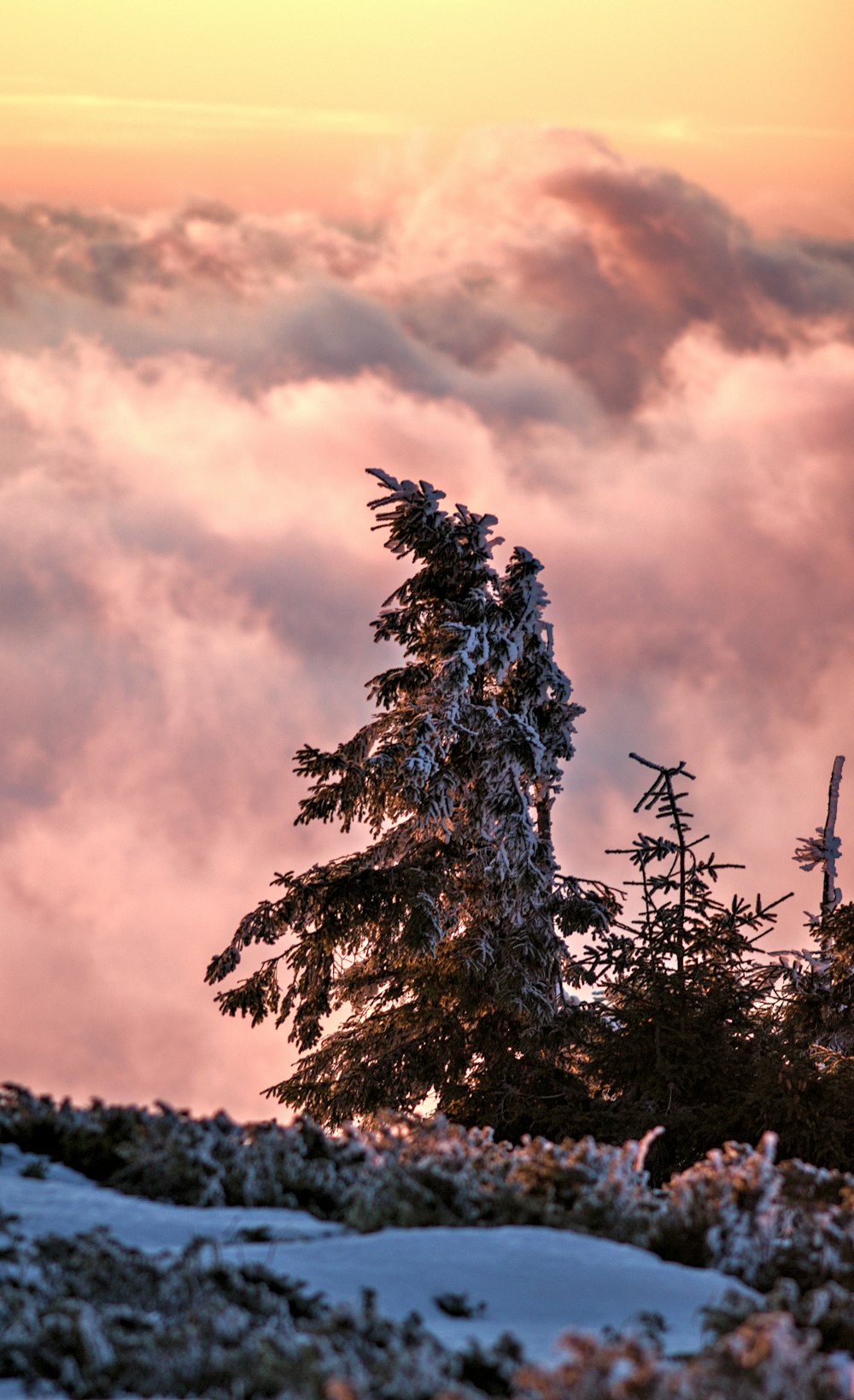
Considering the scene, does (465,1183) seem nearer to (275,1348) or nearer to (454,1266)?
(454,1266)

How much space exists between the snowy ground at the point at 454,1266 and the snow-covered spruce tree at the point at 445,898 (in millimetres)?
10343

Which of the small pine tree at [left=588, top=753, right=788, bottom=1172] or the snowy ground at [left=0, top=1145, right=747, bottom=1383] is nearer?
the snowy ground at [left=0, top=1145, right=747, bottom=1383]

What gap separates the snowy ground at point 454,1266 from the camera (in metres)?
6.04

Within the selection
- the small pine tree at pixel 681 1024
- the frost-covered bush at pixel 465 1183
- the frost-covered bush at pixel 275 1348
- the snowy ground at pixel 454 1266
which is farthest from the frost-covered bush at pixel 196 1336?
the small pine tree at pixel 681 1024

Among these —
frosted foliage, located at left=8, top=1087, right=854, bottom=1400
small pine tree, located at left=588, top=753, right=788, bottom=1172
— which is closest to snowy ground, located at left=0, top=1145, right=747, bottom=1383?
frosted foliage, located at left=8, top=1087, right=854, bottom=1400

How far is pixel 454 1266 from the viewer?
651cm

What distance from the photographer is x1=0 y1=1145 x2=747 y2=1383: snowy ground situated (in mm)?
6043

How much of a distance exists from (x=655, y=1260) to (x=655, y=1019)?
31.8 feet

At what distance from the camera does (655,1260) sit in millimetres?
6816

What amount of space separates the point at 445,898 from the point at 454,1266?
11899 millimetres

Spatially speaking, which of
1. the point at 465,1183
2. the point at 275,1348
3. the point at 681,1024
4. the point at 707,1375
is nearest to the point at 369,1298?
the point at 275,1348

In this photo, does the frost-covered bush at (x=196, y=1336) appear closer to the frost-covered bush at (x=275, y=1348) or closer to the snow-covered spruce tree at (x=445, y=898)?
the frost-covered bush at (x=275, y=1348)

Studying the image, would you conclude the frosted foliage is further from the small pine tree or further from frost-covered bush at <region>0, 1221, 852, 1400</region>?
the small pine tree

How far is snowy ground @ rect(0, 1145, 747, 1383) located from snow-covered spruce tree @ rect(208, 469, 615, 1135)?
1034cm
